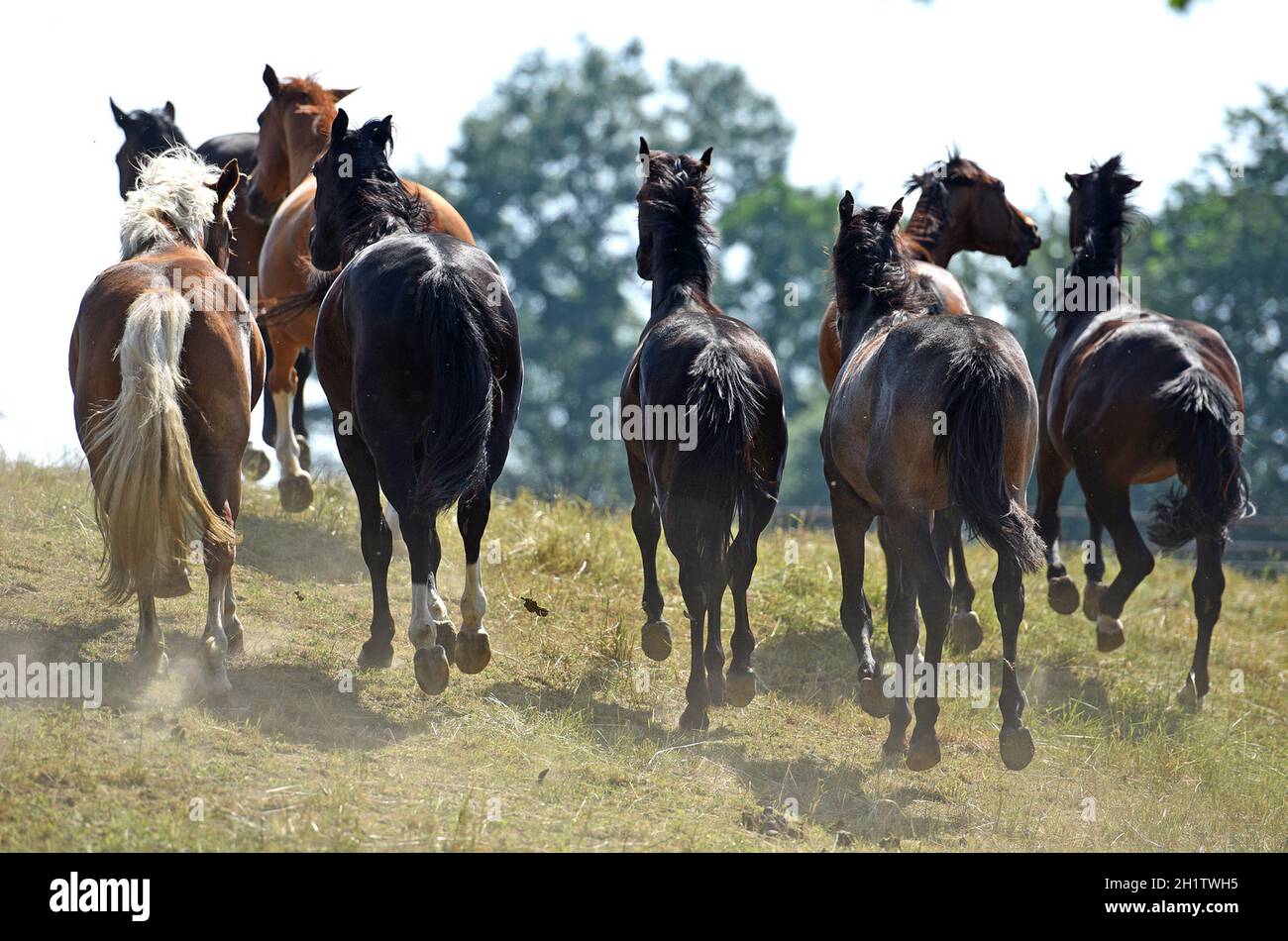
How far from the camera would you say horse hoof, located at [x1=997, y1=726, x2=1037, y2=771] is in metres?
6.34

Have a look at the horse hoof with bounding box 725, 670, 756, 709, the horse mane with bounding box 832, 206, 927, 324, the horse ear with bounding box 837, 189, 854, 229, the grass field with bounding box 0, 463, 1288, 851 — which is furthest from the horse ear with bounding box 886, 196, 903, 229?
the grass field with bounding box 0, 463, 1288, 851

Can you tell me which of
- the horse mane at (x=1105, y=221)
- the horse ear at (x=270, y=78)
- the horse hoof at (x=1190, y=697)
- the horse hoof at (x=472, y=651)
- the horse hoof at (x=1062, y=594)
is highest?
the horse ear at (x=270, y=78)

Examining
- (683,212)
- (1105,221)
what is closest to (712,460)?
(683,212)

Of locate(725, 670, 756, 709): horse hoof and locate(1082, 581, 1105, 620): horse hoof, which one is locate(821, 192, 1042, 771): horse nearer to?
locate(725, 670, 756, 709): horse hoof

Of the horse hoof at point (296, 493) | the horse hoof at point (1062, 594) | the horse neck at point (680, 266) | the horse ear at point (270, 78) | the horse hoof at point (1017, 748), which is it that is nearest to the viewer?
the horse hoof at point (1017, 748)

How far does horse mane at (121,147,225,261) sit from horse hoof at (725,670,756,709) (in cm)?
386

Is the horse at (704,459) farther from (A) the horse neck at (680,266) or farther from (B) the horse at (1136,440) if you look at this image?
(B) the horse at (1136,440)

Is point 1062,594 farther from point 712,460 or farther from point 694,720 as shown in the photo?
point 712,460

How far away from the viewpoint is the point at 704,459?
21.5ft

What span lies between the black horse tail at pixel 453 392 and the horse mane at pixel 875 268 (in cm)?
232

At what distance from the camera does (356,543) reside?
9344 mm

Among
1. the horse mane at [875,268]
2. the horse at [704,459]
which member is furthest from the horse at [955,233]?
the horse at [704,459]

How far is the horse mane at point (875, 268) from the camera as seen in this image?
757 centimetres

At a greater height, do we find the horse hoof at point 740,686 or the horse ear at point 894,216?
the horse ear at point 894,216
